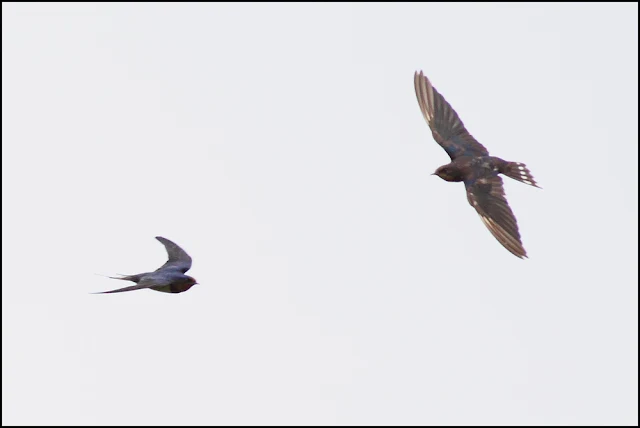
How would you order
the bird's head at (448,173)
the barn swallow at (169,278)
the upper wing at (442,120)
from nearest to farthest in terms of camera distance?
the barn swallow at (169,278) < the bird's head at (448,173) < the upper wing at (442,120)

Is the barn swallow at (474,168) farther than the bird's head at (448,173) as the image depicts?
No

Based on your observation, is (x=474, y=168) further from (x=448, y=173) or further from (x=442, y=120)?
(x=442, y=120)

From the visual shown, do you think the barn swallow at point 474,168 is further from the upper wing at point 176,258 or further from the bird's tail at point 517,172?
the upper wing at point 176,258

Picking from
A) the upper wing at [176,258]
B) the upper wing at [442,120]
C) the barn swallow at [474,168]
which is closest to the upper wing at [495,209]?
the barn swallow at [474,168]

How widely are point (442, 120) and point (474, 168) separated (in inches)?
58.0

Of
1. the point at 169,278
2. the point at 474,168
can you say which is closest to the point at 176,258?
the point at 169,278

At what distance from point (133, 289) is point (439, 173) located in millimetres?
8128

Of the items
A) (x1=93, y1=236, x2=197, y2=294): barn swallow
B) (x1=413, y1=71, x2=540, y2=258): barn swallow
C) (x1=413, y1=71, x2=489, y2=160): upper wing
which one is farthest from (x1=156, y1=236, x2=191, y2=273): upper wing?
(x1=413, y1=71, x2=489, y2=160): upper wing

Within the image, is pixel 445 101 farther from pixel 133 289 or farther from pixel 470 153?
pixel 133 289

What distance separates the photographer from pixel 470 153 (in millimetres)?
25109

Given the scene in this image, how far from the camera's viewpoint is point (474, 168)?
24.6m

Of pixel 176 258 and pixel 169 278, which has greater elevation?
pixel 176 258

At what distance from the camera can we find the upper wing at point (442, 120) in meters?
25.4

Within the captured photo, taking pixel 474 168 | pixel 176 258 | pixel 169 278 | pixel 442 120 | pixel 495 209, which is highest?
pixel 442 120
